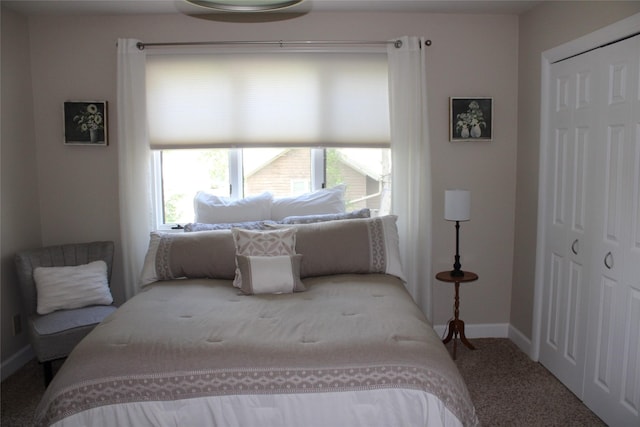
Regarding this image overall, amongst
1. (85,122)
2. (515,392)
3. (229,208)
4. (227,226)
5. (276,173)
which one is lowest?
(515,392)

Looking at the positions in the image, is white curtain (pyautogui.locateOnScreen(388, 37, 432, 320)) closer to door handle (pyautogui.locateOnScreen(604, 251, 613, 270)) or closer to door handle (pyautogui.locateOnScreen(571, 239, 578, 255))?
door handle (pyautogui.locateOnScreen(571, 239, 578, 255))

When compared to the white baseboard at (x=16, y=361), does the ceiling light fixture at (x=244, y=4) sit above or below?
above

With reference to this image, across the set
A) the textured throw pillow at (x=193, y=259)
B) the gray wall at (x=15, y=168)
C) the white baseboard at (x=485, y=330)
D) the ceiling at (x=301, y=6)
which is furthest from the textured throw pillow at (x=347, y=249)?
the gray wall at (x=15, y=168)

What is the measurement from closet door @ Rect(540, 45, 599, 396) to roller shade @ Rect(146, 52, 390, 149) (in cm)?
121

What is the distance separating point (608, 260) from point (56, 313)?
10.8ft

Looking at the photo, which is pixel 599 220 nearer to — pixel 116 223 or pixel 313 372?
pixel 313 372

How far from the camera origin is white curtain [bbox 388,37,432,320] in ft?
12.6

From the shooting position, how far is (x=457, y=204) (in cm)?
365

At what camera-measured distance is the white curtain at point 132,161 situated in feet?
12.5

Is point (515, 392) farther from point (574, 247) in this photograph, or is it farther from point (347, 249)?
point (347, 249)

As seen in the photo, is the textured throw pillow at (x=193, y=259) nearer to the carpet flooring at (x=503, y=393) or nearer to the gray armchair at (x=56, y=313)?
the gray armchair at (x=56, y=313)

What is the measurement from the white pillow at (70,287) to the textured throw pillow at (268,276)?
1.13m

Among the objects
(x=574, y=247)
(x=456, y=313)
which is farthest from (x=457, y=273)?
(x=574, y=247)

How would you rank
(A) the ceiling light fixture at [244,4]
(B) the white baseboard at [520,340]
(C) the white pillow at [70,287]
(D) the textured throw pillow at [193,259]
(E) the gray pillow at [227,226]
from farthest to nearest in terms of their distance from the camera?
(B) the white baseboard at [520,340]
(E) the gray pillow at [227,226]
(C) the white pillow at [70,287]
(D) the textured throw pillow at [193,259]
(A) the ceiling light fixture at [244,4]
